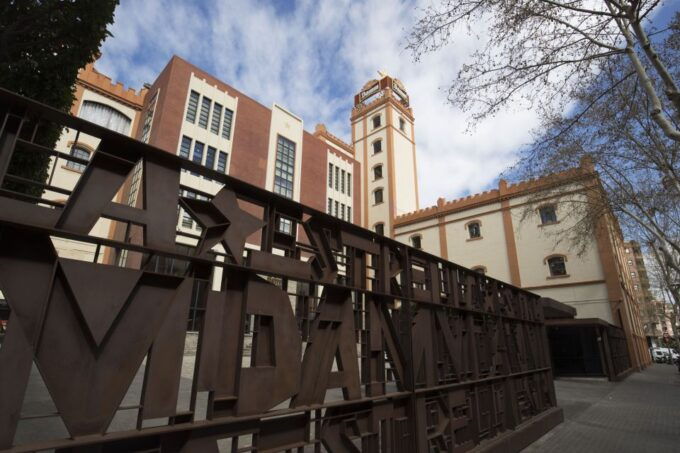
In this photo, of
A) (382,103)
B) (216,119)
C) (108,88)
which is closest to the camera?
(108,88)

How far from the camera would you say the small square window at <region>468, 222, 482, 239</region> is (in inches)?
1138

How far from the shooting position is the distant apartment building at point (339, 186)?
2183cm

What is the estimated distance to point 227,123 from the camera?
A: 25969 mm

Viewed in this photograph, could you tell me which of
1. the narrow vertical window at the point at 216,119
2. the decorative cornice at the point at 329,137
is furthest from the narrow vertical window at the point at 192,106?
the decorative cornice at the point at 329,137

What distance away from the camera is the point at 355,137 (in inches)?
1666

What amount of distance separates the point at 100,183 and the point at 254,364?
1969 millimetres

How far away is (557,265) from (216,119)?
25347 millimetres

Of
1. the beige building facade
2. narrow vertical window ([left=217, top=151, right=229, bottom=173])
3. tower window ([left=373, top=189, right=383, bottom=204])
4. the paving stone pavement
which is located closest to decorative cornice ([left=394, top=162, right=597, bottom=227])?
the beige building facade

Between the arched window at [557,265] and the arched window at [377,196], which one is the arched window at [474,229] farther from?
the arched window at [377,196]

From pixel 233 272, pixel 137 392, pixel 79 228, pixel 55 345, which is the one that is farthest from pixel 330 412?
pixel 137 392

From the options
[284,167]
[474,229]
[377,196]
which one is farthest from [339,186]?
[474,229]

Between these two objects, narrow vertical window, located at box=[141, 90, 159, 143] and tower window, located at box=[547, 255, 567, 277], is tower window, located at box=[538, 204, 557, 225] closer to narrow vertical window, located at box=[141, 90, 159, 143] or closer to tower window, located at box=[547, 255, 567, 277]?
tower window, located at box=[547, 255, 567, 277]

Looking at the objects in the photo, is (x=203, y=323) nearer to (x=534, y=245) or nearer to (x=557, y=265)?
(x=557, y=265)

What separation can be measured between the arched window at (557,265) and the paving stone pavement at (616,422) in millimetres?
9035
